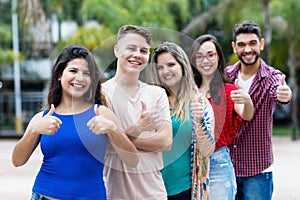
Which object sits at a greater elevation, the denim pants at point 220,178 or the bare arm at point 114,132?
the bare arm at point 114,132

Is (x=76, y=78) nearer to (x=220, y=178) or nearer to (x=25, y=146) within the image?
(x=25, y=146)

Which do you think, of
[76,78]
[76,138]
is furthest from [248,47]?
[76,138]

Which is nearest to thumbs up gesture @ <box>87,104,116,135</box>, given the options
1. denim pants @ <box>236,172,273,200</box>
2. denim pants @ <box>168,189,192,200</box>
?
denim pants @ <box>168,189,192,200</box>

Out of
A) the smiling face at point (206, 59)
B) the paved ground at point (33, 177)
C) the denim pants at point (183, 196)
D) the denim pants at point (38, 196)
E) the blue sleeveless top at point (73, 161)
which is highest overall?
the smiling face at point (206, 59)

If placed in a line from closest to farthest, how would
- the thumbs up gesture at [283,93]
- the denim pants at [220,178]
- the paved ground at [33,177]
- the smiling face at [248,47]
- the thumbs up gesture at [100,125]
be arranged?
1. the thumbs up gesture at [100,125]
2. the denim pants at [220,178]
3. the thumbs up gesture at [283,93]
4. the smiling face at [248,47]
5. the paved ground at [33,177]

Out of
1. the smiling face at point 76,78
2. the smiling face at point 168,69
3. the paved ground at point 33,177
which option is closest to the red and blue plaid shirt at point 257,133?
the smiling face at point 168,69

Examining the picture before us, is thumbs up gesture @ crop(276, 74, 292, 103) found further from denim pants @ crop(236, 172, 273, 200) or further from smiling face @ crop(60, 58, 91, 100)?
smiling face @ crop(60, 58, 91, 100)

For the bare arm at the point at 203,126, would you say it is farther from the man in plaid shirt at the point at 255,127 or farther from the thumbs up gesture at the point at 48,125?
the thumbs up gesture at the point at 48,125

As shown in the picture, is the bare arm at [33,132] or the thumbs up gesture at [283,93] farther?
the thumbs up gesture at [283,93]

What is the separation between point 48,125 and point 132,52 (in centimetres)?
51

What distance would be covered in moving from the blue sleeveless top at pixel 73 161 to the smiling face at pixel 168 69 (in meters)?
0.54

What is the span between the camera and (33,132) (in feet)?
7.59

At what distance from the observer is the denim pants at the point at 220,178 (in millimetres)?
2932

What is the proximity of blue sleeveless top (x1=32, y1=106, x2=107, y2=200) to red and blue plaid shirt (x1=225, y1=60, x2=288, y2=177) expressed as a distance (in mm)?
1278
